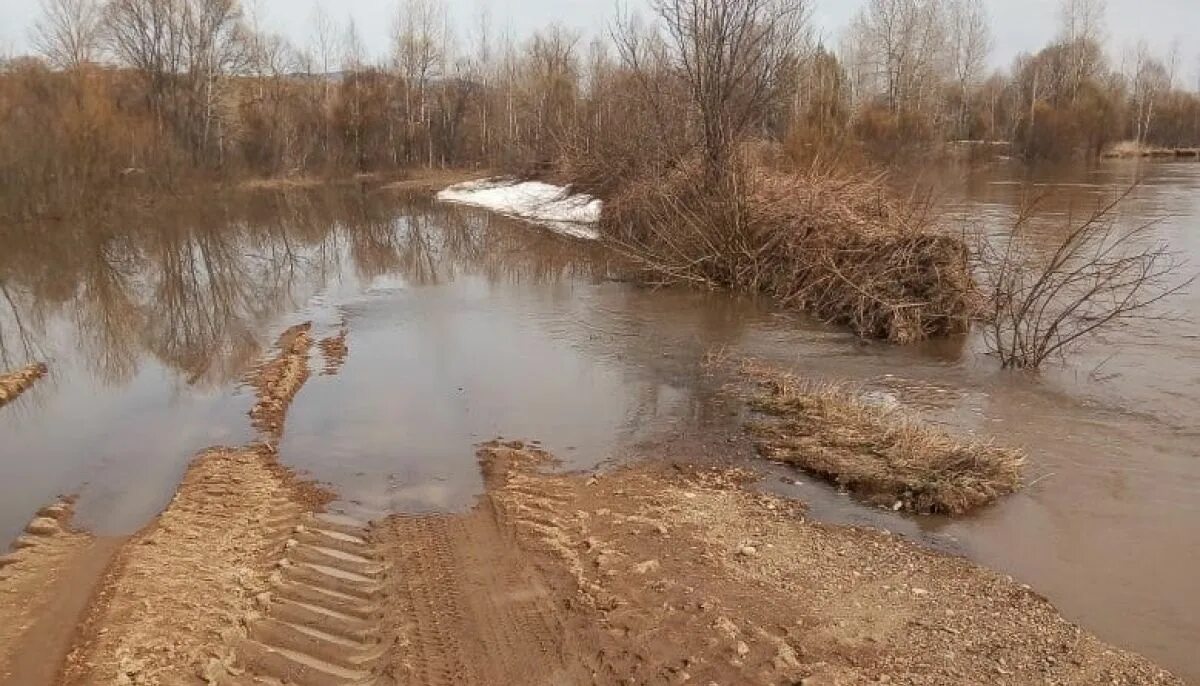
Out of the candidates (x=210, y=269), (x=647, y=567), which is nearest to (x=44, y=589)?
(x=647, y=567)

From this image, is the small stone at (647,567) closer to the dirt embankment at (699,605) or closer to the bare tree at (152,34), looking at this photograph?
the dirt embankment at (699,605)

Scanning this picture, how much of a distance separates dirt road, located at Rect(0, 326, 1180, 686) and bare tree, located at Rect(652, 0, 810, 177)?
11637 millimetres

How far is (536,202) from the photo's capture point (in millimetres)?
33594

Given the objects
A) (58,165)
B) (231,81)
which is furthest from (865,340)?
(231,81)

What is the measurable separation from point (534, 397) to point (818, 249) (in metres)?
6.99

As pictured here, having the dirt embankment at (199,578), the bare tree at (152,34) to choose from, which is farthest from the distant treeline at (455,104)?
the dirt embankment at (199,578)

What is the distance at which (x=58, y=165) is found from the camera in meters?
29.4

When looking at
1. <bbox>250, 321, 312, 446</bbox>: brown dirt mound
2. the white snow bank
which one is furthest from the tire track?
the white snow bank

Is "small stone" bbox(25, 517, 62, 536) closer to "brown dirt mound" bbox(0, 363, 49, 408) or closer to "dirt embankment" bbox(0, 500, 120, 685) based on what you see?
"dirt embankment" bbox(0, 500, 120, 685)

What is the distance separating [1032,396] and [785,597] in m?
5.77

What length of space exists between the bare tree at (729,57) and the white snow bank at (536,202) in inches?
315

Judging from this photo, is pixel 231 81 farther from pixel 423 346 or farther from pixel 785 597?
pixel 785 597

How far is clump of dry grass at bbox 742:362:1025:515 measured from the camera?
692 cm

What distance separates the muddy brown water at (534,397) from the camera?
6.52 m
